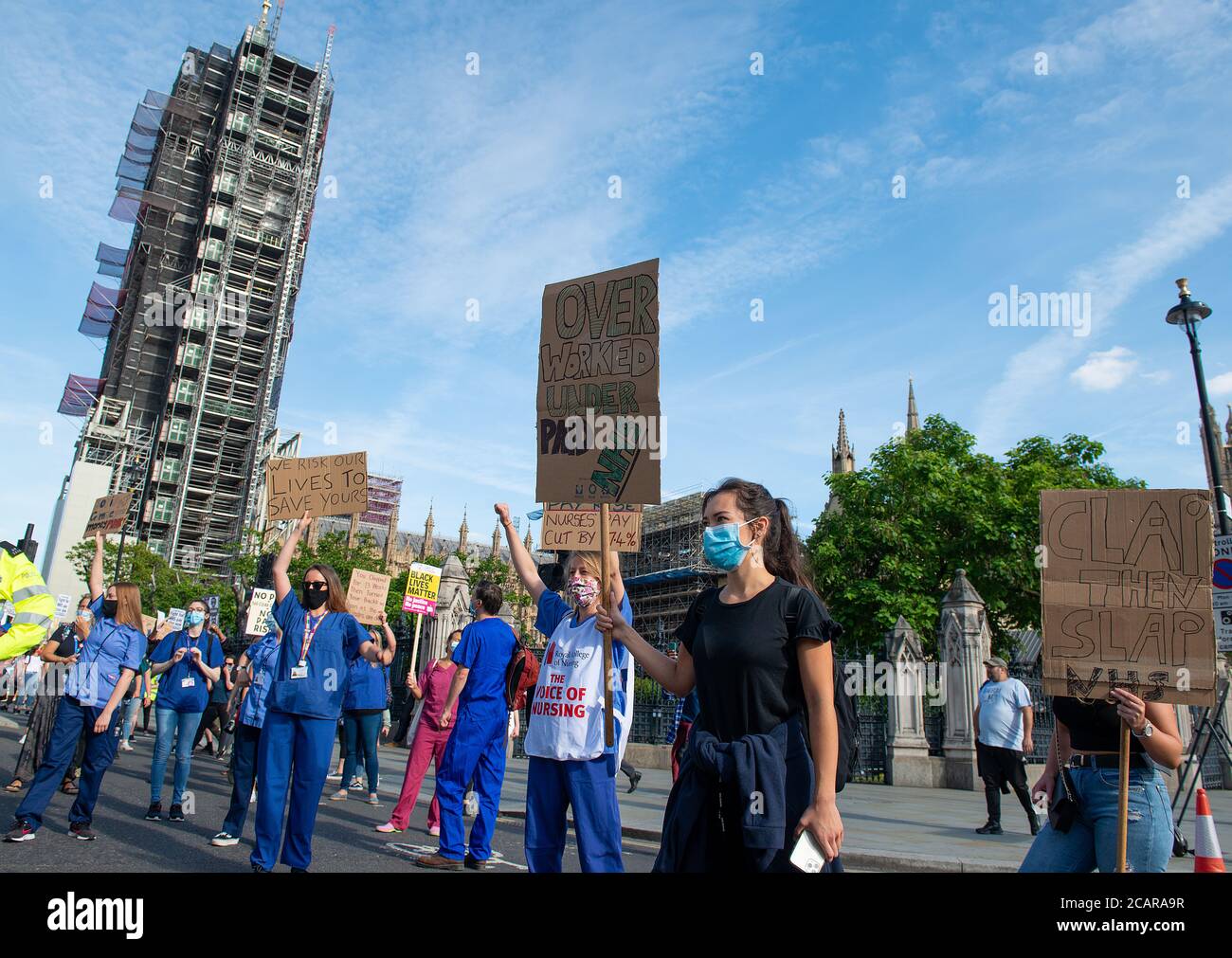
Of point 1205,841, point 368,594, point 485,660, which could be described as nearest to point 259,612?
point 368,594

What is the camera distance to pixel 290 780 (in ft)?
18.1

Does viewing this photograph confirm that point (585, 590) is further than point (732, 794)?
Yes

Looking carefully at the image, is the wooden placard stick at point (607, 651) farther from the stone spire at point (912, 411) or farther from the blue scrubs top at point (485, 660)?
the stone spire at point (912, 411)

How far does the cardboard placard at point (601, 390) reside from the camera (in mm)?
4477

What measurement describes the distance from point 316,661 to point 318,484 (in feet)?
8.69

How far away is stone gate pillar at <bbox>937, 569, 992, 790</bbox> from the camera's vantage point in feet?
50.9

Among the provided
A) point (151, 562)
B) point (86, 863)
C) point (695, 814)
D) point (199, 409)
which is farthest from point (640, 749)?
point (199, 409)

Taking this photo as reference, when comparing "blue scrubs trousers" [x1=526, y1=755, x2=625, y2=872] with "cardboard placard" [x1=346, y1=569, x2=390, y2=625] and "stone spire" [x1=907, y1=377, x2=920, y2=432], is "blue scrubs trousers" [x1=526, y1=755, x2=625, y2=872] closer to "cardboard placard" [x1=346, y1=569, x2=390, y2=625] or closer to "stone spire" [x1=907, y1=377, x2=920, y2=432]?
"cardboard placard" [x1=346, y1=569, x2=390, y2=625]

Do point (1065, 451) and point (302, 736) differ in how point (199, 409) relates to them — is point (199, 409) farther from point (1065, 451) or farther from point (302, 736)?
point (302, 736)

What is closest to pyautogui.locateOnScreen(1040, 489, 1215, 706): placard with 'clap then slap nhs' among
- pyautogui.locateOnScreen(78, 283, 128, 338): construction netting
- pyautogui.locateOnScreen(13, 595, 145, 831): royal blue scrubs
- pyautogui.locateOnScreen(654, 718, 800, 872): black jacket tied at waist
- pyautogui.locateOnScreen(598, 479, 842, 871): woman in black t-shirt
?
pyautogui.locateOnScreen(598, 479, 842, 871): woman in black t-shirt

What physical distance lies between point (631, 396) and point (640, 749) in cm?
1521

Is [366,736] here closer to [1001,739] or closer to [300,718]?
[300,718]

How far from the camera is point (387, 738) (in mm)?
21844

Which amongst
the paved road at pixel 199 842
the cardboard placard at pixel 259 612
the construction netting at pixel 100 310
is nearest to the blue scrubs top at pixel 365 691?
the paved road at pixel 199 842
